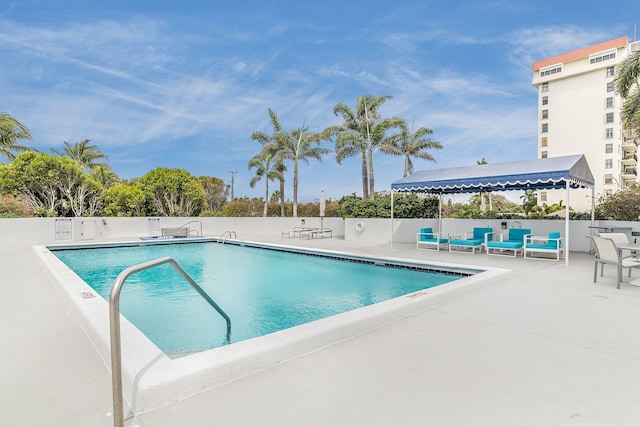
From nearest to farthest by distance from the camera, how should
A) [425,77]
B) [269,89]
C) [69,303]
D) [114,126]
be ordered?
[69,303], [425,77], [269,89], [114,126]

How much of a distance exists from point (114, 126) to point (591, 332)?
107 ft

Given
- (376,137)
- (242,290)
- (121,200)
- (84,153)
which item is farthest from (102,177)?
(242,290)

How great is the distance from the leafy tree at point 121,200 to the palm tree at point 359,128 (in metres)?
13.3

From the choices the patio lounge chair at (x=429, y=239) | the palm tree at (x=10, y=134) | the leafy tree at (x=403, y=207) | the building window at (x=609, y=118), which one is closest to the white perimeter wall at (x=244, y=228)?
the patio lounge chair at (x=429, y=239)

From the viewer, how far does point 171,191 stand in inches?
909

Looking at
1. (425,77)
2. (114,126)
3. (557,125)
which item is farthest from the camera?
(557,125)

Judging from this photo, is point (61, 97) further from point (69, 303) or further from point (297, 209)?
point (69, 303)

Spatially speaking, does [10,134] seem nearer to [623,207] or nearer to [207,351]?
[207,351]

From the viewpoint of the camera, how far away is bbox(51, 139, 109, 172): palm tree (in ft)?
107

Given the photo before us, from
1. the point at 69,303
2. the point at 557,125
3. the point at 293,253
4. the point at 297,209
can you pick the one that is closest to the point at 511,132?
the point at 557,125

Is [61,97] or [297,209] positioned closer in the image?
[61,97]

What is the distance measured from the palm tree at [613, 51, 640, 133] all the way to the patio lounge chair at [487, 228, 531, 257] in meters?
6.90

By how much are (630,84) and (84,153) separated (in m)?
39.8

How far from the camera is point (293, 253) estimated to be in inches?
484
